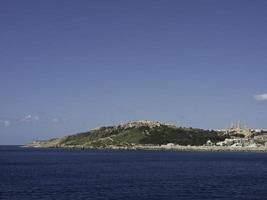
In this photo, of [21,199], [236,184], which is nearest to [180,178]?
[236,184]

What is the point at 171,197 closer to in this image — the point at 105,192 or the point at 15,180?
the point at 105,192

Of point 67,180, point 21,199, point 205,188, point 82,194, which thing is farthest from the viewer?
point 67,180

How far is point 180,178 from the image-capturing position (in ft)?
407

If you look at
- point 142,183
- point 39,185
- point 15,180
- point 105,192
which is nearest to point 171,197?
point 105,192

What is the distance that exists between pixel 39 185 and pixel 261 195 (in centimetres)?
4611

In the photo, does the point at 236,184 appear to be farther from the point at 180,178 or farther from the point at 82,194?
the point at 82,194

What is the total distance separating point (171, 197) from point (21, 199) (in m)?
25.9

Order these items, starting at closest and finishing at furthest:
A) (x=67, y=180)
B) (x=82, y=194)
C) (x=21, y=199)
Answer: (x=21, y=199)
(x=82, y=194)
(x=67, y=180)

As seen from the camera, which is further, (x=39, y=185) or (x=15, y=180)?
(x=15, y=180)

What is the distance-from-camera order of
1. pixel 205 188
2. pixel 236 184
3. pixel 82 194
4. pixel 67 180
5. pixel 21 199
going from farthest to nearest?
pixel 67 180 → pixel 236 184 → pixel 205 188 → pixel 82 194 → pixel 21 199

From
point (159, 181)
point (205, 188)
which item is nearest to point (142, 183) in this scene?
point (159, 181)

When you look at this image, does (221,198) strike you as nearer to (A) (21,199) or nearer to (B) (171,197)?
(B) (171,197)

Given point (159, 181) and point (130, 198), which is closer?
point (130, 198)

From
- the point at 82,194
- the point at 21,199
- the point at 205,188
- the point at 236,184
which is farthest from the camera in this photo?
the point at 236,184
